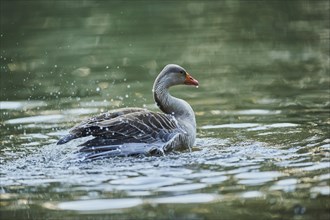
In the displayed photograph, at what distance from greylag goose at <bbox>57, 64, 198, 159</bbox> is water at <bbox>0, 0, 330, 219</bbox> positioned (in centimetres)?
25

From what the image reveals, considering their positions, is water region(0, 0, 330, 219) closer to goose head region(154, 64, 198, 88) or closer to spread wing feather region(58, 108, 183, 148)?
spread wing feather region(58, 108, 183, 148)

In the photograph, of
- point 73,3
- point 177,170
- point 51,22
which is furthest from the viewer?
point 73,3

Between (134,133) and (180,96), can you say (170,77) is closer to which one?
(134,133)

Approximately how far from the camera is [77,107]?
17.2 metres

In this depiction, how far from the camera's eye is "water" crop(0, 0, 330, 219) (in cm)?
1054

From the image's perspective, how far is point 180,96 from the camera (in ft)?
60.3

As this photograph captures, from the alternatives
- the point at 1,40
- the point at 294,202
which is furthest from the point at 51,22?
the point at 294,202

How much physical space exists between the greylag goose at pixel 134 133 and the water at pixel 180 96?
9.9 inches

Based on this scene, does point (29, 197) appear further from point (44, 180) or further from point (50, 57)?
point (50, 57)

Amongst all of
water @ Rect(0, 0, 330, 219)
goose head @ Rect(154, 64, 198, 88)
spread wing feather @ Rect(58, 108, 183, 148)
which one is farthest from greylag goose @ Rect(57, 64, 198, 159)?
goose head @ Rect(154, 64, 198, 88)

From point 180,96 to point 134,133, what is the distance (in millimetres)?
5470

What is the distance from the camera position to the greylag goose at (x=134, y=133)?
12766 mm

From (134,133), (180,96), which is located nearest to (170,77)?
(134,133)

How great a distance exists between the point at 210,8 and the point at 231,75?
12892mm
